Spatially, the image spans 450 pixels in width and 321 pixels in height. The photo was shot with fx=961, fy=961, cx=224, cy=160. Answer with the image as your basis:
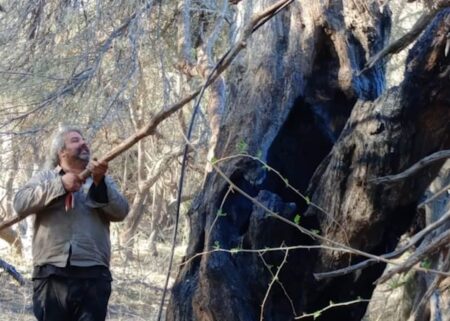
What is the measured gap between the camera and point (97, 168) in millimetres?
4512

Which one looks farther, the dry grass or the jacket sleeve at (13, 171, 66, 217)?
the dry grass

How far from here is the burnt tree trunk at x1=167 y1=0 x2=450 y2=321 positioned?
4.55 meters

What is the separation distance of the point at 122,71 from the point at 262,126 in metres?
3.41

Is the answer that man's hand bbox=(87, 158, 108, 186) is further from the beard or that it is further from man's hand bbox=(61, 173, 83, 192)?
the beard

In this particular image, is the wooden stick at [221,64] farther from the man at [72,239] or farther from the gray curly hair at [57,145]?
the gray curly hair at [57,145]

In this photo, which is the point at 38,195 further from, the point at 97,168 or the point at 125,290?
the point at 125,290

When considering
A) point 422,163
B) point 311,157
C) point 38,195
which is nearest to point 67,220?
point 38,195

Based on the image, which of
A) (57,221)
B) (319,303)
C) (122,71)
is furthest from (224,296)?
(122,71)

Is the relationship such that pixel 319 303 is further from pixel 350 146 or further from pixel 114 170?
pixel 114 170

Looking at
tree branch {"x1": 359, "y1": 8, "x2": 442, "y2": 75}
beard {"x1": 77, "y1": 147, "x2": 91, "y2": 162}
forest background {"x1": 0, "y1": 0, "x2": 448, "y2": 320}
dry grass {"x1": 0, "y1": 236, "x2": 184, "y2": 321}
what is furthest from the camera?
dry grass {"x1": 0, "y1": 236, "x2": 184, "y2": 321}

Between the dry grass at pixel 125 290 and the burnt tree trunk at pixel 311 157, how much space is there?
5468mm

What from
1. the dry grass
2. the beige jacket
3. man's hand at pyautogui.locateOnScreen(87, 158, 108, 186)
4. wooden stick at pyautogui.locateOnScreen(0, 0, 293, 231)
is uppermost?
wooden stick at pyautogui.locateOnScreen(0, 0, 293, 231)

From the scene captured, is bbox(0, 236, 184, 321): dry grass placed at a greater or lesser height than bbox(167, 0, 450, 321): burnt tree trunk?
lesser

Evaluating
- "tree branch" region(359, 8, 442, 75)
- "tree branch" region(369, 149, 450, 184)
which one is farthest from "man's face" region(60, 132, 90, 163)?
"tree branch" region(369, 149, 450, 184)
